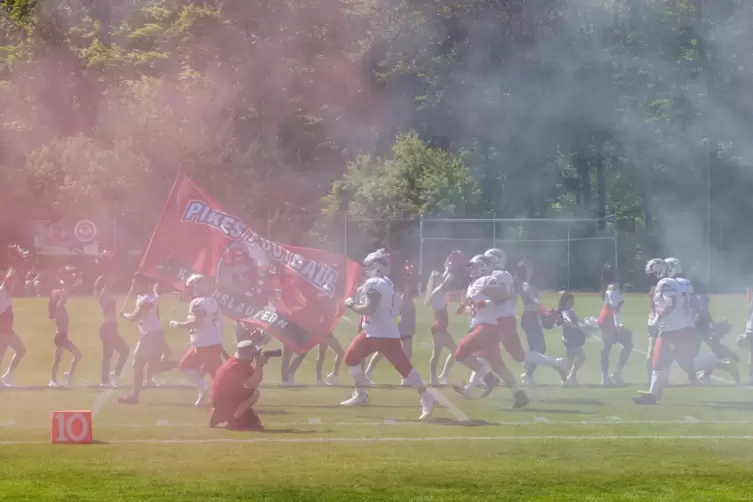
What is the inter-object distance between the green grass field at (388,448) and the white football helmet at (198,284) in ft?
4.25

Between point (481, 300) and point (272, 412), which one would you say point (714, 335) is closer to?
point (481, 300)

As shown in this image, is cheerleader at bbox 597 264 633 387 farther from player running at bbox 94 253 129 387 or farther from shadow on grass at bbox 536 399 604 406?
player running at bbox 94 253 129 387

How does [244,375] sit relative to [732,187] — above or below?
below

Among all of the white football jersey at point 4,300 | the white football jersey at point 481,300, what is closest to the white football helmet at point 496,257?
the white football jersey at point 481,300

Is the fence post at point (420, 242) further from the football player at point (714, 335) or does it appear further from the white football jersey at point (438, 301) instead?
the football player at point (714, 335)

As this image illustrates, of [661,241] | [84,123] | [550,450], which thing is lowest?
[550,450]

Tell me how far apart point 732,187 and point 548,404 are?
10.6 feet

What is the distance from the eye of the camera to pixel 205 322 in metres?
13.8

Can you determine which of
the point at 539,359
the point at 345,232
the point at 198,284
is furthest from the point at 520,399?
the point at 345,232

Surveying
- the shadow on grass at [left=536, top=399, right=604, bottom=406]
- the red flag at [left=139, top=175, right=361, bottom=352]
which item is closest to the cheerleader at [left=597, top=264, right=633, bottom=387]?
the shadow on grass at [left=536, top=399, right=604, bottom=406]

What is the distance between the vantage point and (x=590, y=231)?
2214cm

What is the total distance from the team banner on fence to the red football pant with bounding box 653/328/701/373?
1100 centimetres

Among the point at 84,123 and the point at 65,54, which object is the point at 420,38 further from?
the point at 84,123

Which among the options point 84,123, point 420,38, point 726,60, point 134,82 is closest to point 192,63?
point 134,82
